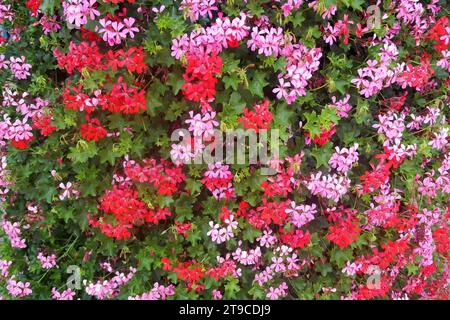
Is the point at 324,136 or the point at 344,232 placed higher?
the point at 324,136

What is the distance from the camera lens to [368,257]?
2.94 metres

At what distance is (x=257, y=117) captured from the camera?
243cm

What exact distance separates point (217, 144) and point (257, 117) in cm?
24

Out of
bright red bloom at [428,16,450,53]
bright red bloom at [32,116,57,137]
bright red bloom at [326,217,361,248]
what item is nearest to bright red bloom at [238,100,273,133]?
bright red bloom at [326,217,361,248]

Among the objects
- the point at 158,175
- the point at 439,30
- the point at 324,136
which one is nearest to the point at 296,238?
the point at 324,136

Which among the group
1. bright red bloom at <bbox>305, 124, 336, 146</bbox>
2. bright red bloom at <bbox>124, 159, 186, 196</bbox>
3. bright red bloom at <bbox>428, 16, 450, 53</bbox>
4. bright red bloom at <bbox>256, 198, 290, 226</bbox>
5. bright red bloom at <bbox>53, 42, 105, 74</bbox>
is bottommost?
bright red bloom at <bbox>256, 198, 290, 226</bbox>

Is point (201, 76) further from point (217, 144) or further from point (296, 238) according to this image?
point (296, 238)

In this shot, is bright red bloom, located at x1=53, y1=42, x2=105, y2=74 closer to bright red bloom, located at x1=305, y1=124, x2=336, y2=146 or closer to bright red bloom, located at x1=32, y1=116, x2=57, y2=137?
bright red bloom, located at x1=32, y1=116, x2=57, y2=137

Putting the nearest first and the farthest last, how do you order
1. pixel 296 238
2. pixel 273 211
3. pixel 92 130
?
1. pixel 92 130
2. pixel 273 211
3. pixel 296 238

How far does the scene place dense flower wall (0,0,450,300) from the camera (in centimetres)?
241

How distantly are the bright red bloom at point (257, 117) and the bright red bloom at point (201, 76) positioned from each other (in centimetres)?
19

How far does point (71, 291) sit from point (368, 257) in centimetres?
171
